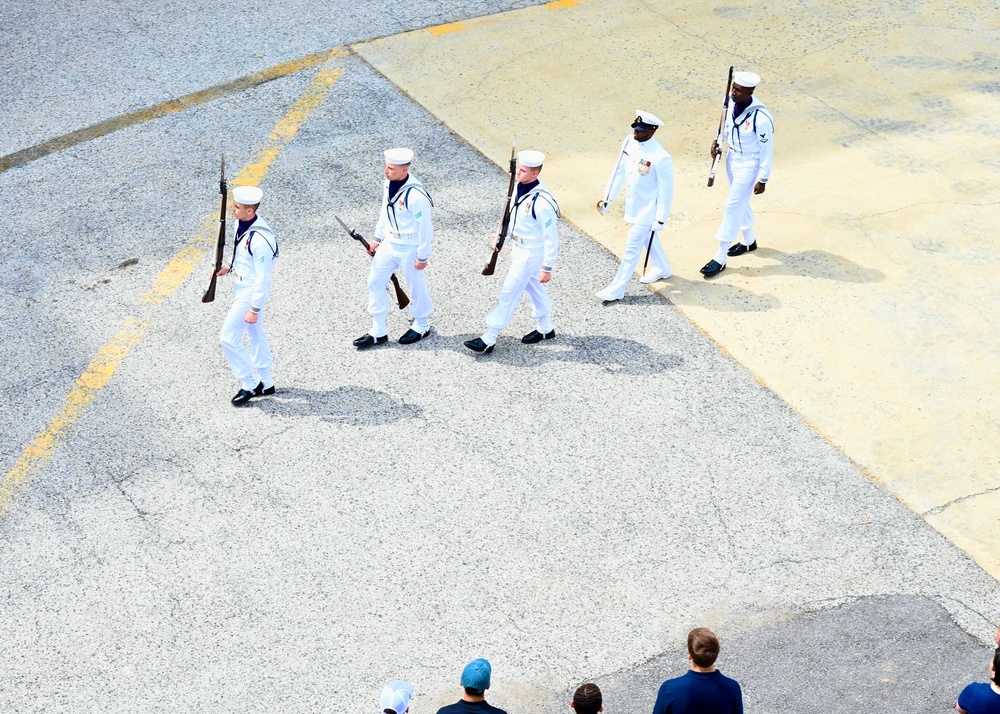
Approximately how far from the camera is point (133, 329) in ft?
32.5

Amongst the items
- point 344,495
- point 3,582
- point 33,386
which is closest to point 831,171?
point 344,495

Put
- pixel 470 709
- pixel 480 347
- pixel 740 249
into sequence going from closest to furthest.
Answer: pixel 470 709 < pixel 480 347 < pixel 740 249

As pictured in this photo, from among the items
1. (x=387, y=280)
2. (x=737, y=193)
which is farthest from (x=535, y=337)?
(x=737, y=193)

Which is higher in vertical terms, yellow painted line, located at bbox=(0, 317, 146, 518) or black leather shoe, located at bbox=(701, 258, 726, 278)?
black leather shoe, located at bbox=(701, 258, 726, 278)

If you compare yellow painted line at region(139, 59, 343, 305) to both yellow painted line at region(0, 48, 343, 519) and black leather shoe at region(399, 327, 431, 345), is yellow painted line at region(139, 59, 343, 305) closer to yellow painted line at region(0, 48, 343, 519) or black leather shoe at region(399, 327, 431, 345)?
yellow painted line at region(0, 48, 343, 519)

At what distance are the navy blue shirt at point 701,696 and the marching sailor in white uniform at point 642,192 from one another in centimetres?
519

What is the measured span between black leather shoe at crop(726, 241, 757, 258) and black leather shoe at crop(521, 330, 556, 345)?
217 cm

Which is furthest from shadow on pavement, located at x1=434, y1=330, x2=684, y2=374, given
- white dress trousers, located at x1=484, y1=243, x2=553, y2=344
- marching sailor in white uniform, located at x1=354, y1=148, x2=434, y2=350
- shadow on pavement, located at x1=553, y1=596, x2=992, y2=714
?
shadow on pavement, located at x1=553, y1=596, x2=992, y2=714

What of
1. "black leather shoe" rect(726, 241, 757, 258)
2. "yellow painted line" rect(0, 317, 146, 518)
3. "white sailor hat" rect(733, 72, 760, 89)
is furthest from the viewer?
"black leather shoe" rect(726, 241, 757, 258)

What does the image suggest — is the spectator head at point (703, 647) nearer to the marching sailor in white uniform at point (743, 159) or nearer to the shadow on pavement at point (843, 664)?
the shadow on pavement at point (843, 664)

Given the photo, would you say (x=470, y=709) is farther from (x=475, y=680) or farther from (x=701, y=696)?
(x=701, y=696)

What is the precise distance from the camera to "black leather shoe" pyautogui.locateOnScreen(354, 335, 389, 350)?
9750 millimetres

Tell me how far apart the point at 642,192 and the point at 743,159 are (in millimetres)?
1086

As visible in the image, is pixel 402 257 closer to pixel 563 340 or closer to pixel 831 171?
pixel 563 340
